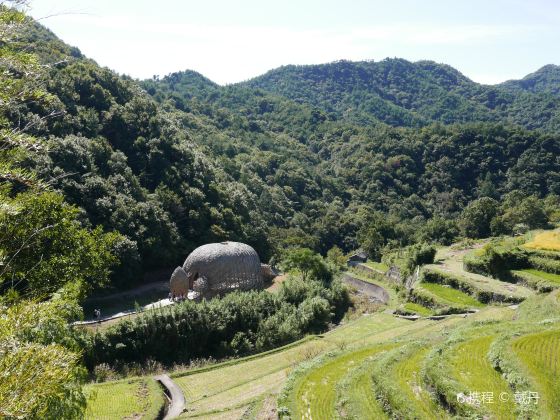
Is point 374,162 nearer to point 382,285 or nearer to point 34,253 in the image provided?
point 382,285

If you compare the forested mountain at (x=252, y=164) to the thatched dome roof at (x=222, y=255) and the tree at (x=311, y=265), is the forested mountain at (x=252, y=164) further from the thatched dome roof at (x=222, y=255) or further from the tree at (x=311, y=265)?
the tree at (x=311, y=265)

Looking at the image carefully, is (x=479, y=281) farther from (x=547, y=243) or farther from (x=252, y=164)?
(x=252, y=164)

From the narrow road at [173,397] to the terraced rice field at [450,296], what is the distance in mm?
19291

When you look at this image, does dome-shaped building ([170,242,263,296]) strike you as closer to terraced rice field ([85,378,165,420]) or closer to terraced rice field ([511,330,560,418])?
terraced rice field ([85,378,165,420])

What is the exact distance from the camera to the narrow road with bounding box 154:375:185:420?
61.7ft

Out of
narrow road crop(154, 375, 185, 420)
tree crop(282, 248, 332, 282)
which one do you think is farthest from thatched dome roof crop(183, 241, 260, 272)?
narrow road crop(154, 375, 185, 420)

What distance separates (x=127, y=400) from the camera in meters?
20.0

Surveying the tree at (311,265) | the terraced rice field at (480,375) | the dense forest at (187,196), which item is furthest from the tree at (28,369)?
the tree at (311,265)

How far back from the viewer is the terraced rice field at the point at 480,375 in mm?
13086

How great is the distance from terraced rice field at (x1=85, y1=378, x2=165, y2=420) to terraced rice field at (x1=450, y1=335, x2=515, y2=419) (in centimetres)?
1171

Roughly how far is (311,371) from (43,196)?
12047 mm

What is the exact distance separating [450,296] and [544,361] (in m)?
18.4

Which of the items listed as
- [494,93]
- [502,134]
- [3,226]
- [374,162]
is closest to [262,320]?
[3,226]

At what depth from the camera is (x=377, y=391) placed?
15.7 metres
